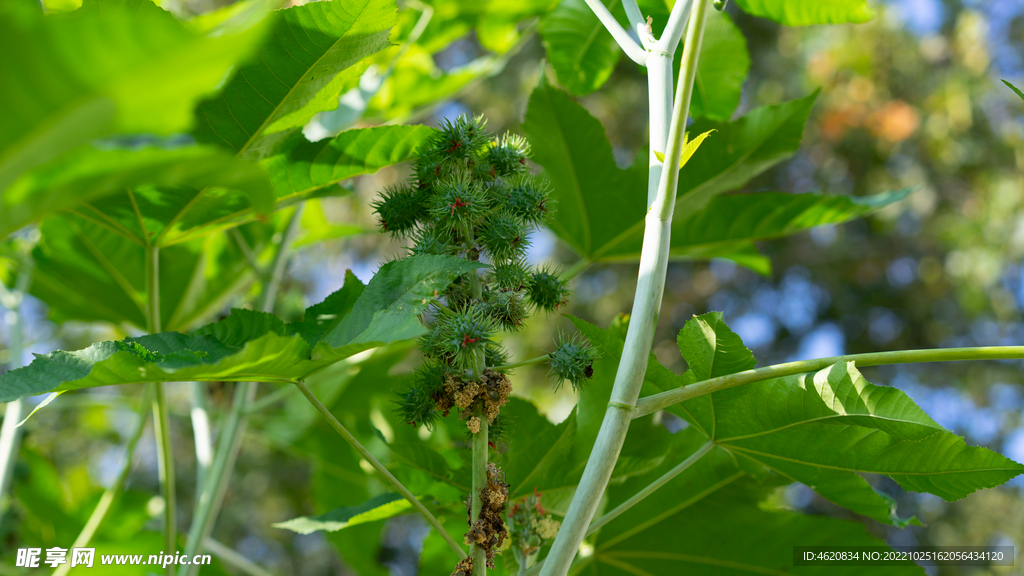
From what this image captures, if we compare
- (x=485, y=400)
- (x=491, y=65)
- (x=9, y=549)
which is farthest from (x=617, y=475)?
(x=9, y=549)

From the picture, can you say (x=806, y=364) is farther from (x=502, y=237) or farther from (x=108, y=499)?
(x=108, y=499)

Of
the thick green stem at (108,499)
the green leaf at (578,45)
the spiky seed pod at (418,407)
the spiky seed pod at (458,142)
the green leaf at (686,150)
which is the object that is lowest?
the thick green stem at (108,499)

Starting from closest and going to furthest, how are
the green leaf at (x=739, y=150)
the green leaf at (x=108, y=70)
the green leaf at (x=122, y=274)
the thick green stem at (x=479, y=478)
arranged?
the green leaf at (x=108, y=70), the thick green stem at (x=479, y=478), the green leaf at (x=739, y=150), the green leaf at (x=122, y=274)

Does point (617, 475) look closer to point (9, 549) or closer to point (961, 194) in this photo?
point (9, 549)

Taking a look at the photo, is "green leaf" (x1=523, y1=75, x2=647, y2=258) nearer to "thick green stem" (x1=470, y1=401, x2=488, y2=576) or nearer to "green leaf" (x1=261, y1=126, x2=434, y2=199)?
"green leaf" (x1=261, y1=126, x2=434, y2=199)

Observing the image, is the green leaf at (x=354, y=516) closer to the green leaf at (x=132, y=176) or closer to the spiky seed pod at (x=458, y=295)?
the spiky seed pod at (x=458, y=295)

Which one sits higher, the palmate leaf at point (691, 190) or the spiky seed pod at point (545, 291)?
the palmate leaf at point (691, 190)

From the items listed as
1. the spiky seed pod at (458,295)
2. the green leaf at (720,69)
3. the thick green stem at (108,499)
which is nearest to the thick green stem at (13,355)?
the thick green stem at (108,499)
